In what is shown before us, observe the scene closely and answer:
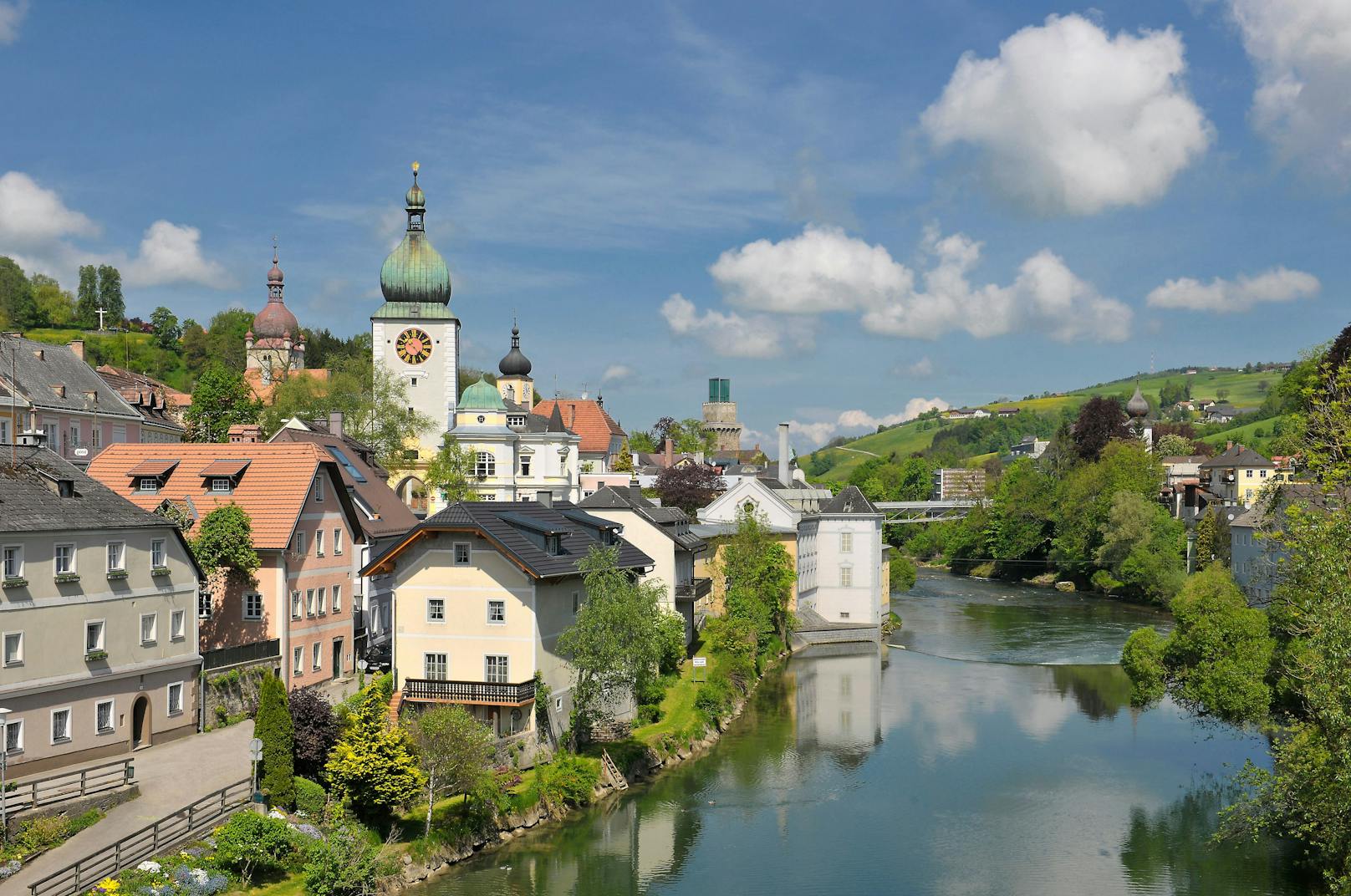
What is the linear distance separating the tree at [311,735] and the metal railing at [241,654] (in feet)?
13.2

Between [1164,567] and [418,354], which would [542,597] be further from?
[1164,567]

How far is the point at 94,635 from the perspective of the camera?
3012cm

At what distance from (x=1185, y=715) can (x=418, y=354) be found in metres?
50.1

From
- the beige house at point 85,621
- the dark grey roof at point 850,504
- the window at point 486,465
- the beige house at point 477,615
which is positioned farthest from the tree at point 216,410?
the beige house at point 85,621

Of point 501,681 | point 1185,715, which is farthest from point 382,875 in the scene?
point 1185,715

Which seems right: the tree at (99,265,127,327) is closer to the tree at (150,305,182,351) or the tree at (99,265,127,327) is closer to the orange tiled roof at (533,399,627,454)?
the tree at (150,305,182,351)

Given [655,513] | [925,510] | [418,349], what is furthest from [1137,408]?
[655,513]

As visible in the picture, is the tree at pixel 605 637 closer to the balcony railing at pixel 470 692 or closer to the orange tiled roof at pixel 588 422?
the balcony railing at pixel 470 692

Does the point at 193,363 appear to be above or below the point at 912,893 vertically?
above

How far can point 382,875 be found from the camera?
28.2 meters

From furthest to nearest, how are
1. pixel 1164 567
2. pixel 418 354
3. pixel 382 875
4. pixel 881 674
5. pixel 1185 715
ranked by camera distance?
pixel 1164 567, pixel 418 354, pixel 881 674, pixel 1185 715, pixel 382 875

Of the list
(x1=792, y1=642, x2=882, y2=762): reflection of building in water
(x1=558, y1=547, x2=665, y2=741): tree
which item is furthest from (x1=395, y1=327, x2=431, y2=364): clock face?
(x1=558, y1=547, x2=665, y2=741): tree

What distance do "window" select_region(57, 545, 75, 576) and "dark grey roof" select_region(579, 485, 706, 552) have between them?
30305mm

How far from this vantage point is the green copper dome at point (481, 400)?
75.3 meters
